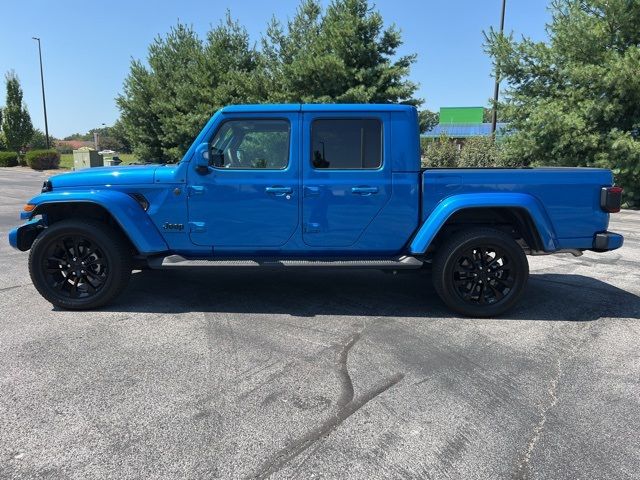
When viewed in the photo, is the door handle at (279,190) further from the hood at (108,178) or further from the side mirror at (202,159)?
the hood at (108,178)

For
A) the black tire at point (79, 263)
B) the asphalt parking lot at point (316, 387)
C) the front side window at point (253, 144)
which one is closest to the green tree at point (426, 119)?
the asphalt parking lot at point (316, 387)

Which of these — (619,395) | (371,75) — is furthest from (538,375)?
(371,75)

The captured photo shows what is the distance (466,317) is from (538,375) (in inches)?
49.7

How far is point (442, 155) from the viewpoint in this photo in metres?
19.3

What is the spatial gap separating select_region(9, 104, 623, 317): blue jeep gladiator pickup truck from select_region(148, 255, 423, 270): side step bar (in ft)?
0.05

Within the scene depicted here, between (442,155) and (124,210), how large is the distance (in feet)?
53.6

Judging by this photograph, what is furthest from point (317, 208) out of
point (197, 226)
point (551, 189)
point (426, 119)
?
point (426, 119)

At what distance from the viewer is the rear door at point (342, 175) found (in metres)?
4.73

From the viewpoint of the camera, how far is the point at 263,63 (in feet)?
63.4

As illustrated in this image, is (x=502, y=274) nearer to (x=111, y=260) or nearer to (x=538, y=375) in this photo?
(x=538, y=375)

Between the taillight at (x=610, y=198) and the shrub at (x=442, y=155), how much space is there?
48.6ft

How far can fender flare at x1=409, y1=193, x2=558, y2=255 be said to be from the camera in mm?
4566

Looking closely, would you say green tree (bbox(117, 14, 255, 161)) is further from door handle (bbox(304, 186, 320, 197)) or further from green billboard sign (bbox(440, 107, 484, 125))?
green billboard sign (bbox(440, 107, 484, 125))

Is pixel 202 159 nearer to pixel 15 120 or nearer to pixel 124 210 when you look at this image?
pixel 124 210
